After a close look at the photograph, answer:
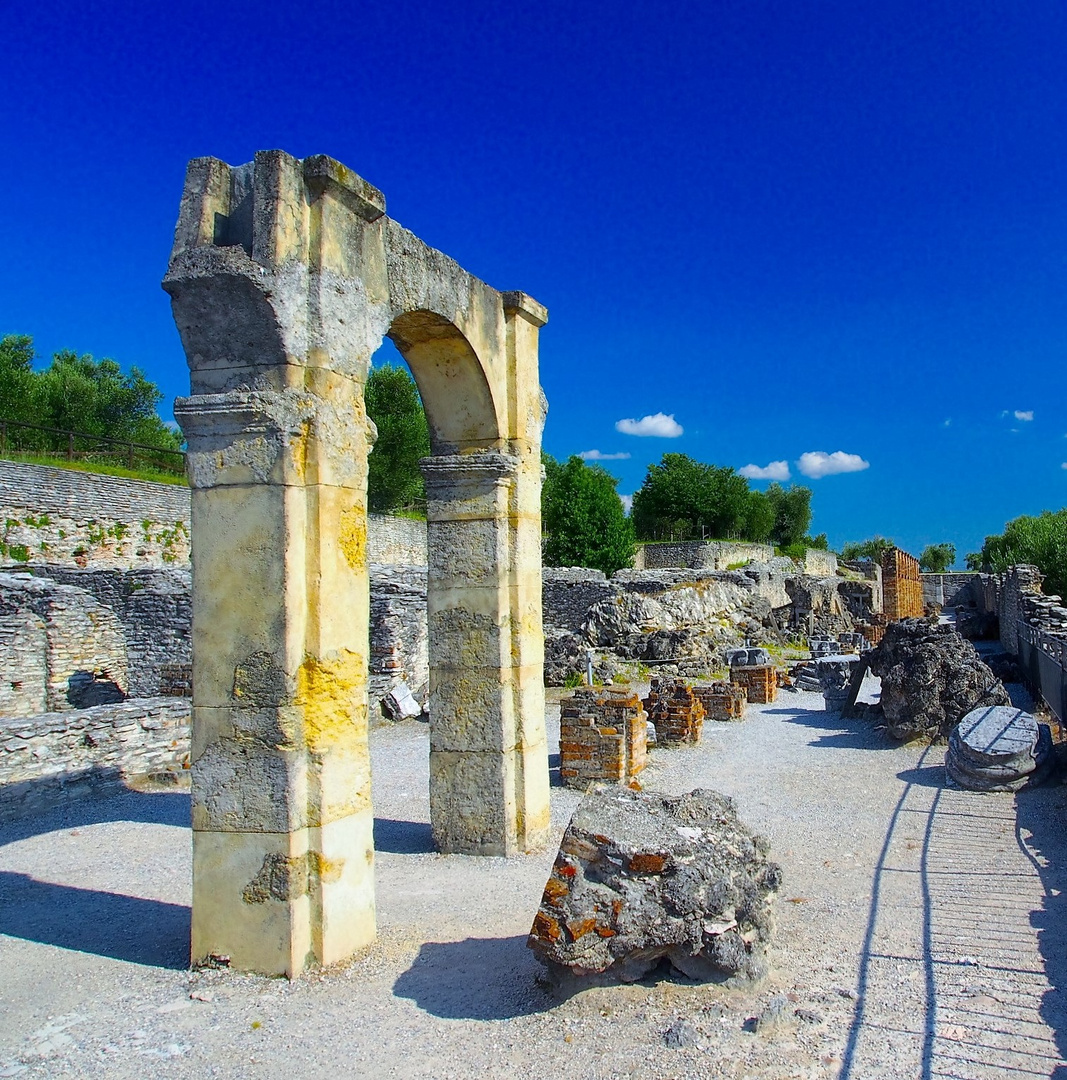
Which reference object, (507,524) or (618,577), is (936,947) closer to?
(507,524)

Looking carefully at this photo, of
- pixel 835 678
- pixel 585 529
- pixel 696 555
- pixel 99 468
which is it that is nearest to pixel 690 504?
pixel 696 555

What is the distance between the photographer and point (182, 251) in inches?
190

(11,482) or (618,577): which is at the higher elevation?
(11,482)

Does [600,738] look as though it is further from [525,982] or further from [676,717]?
[525,982]

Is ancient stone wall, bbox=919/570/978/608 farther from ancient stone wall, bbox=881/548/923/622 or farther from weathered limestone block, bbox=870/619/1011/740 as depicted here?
weathered limestone block, bbox=870/619/1011/740

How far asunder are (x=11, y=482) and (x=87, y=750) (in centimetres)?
1193

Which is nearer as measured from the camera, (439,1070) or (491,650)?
(439,1070)

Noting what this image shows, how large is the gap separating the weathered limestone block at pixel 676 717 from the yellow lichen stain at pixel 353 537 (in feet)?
24.2

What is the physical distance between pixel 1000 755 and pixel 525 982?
20.2 ft

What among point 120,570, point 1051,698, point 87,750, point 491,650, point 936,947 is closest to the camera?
point 936,947

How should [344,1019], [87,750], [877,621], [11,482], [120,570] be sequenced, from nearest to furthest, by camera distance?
[344,1019] < [87,750] < [120,570] < [11,482] < [877,621]

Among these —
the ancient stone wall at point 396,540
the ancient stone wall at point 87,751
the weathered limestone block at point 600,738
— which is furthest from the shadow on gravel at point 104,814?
the ancient stone wall at point 396,540

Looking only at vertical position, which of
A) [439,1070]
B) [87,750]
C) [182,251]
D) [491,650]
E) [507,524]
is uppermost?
[182,251]

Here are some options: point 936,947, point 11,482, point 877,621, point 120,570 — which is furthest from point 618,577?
point 936,947
